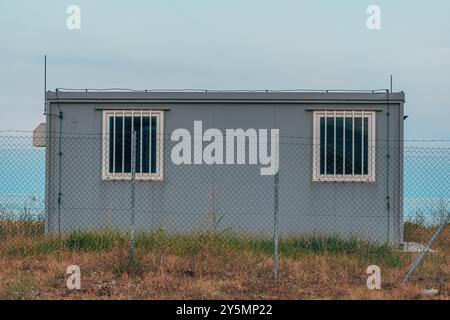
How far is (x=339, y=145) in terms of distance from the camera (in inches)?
464

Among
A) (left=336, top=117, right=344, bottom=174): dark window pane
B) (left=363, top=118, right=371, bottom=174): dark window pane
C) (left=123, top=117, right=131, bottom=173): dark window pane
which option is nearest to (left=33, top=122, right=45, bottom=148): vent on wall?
(left=123, top=117, right=131, bottom=173): dark window pane

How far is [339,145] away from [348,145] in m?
0.17

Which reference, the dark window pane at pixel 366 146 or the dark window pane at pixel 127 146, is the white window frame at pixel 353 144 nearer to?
the dark window pane at pixel 366 146

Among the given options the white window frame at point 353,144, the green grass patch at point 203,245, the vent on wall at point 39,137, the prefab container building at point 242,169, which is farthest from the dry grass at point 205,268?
the vent on wall at point 39,137

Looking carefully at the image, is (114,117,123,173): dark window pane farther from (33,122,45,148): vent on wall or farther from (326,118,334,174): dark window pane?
(326,118,334,174): dark window pane

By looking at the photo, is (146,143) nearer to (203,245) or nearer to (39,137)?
(39,137)

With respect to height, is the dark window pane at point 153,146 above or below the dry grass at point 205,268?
above

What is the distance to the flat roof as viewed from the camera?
11633 millimetres

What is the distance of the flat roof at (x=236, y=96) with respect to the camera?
38.2ft

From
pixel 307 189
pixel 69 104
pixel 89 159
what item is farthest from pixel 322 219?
pixel 69 104

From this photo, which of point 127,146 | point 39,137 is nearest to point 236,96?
point 127,146

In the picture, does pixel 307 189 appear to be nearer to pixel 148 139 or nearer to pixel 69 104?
pixel 148 139

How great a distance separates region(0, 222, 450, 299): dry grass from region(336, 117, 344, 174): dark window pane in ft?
4.76

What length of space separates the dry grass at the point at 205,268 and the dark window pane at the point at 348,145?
148cm
